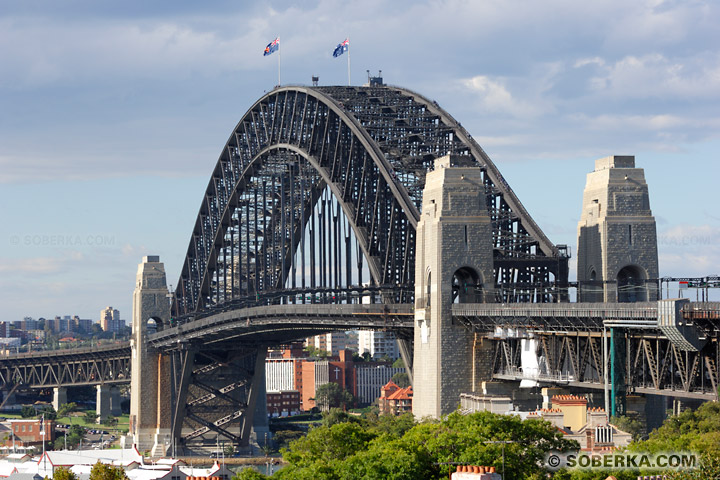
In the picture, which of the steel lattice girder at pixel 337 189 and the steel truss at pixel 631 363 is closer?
the steel truss at pixel 631 363

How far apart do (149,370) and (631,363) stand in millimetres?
108943

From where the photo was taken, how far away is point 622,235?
9956 cm

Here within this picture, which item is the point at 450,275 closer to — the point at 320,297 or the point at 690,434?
the point at 690,434

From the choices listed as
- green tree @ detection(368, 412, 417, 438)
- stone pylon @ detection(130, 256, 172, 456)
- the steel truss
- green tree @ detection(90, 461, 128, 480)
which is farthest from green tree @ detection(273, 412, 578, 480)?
stone pylon @ detection(130, 256, 172, 456)

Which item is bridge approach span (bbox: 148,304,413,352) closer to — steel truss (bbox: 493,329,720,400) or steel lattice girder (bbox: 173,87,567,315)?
steel lattice girder (bbox: 173,87,567,315)

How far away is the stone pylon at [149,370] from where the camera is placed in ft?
590

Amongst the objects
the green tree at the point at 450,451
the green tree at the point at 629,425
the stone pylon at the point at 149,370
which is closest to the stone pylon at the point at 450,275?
the green tree at the point at 450,451

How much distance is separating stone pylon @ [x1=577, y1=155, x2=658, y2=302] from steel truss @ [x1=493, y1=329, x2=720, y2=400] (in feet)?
29.2

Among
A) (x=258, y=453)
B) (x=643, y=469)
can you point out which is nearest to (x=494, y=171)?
(x=643, y=469)

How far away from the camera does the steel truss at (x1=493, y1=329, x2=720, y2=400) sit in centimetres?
7650

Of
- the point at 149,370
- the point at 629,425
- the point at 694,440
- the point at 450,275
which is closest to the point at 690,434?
the point at 694,440

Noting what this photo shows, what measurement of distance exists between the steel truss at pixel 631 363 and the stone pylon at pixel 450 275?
3.03 m

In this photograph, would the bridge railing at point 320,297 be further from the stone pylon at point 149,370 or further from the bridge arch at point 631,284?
the bridge arch at point 631,284

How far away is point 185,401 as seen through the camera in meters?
176
